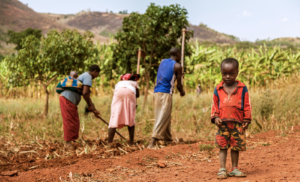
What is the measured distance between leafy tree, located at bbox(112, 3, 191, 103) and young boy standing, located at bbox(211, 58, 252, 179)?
5.81 metres

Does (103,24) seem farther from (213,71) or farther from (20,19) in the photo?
(213,71)

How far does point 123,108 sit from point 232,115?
286 cm

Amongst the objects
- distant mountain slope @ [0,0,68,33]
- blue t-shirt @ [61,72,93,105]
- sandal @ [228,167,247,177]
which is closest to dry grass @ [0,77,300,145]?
blue t-shirt @ [61,72,93,105]

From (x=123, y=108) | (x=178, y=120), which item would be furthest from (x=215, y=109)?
(x=178, y=120)

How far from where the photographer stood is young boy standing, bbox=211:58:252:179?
Answer: 3004 millimetres

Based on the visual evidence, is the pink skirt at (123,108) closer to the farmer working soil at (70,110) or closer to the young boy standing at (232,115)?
the farmer working soil at (70,110)

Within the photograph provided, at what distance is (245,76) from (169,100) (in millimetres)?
7674

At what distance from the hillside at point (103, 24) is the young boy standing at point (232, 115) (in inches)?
2396

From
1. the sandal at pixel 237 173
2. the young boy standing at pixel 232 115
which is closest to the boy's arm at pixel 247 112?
the young boy standing at pixel 232 115

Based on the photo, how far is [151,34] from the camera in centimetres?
898

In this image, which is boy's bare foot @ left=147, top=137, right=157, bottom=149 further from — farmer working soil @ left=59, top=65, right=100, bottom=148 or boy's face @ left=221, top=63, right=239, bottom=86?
boy's face @ left=221, top=63, right=239, bottom=86

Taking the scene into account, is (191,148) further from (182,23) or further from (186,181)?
(182,23)

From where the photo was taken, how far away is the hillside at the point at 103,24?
67.1 metres

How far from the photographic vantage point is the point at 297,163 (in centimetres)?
338
